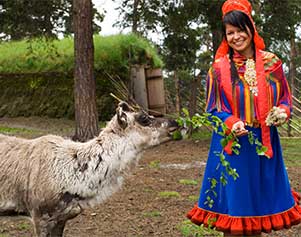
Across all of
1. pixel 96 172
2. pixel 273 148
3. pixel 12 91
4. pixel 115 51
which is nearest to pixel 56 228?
pixel 96 172

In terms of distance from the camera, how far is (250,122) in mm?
3707

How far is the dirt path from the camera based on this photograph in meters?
5.68

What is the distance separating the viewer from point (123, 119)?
4.45 m

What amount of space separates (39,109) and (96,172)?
12892 mm

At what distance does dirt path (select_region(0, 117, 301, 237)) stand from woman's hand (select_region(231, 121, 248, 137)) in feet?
4.21

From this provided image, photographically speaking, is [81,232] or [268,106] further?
[81,232]

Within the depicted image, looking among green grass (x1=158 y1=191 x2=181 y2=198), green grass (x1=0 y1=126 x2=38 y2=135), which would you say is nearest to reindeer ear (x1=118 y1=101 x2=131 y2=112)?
green grass (x1=158 y1=191 x2=181 y2=198)

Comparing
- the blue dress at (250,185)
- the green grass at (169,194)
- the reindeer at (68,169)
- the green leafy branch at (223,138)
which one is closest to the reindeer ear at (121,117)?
the reindeer at (68,169)

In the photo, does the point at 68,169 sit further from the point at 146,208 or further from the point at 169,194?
the point at 169,194

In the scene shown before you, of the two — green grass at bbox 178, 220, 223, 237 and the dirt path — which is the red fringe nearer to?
the dirt path

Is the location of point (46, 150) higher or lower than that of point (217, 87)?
lower

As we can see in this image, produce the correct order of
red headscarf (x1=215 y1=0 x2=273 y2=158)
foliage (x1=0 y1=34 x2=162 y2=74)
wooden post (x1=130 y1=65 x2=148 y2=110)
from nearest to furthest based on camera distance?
red headscarf (x1=215 y1=0 x2=273 y2=158), wooden post (x1=130 y1=65 x2=148 y2=110), foliage (x1=0 y1=34 x2=162 y2=74)

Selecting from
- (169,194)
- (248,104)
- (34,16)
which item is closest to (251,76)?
(248,104)

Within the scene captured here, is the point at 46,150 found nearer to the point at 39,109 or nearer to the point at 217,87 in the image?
the point at 217,87
